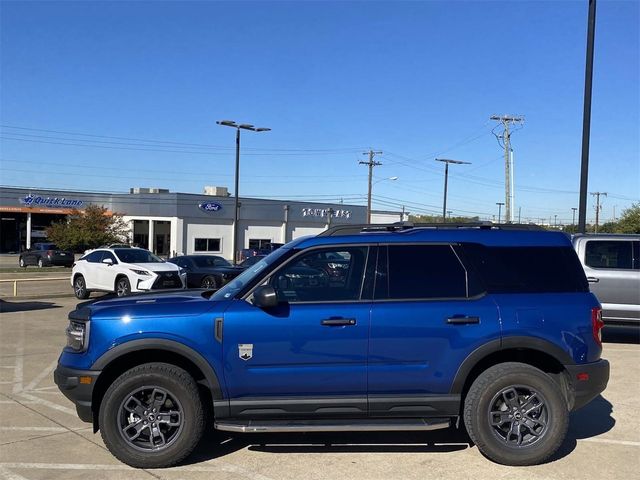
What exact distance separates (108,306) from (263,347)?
136 centimetres

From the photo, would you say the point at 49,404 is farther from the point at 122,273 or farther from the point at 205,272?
the point at 205,272

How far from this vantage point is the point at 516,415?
4.73m

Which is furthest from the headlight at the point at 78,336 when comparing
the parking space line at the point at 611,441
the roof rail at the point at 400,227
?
the parking space line at the point at 611,441

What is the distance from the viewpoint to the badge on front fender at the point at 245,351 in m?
4.53

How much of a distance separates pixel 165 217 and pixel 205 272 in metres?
39.1

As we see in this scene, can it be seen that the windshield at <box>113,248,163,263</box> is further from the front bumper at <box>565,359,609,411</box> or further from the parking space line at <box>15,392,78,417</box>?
the front bumper at <box>565,359,609,411</box>

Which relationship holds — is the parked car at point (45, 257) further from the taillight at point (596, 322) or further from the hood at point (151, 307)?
the taillight at point (596, 322)

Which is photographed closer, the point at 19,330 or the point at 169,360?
the point at 169,360

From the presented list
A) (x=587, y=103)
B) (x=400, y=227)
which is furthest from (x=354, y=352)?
(x=587, y=103)

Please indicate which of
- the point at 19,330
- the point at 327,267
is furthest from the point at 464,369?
the point at 19,330

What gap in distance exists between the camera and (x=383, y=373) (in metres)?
4.60

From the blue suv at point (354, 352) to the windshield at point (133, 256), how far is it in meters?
13.3

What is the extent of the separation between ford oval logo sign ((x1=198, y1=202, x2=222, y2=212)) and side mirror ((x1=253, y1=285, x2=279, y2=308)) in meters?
54.2

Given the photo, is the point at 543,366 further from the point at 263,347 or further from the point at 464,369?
the point at 263,347
